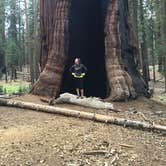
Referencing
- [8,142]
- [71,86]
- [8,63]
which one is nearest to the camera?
[8,142]

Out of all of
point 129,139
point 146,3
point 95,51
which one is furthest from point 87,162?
point 146,3

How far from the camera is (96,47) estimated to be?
1712 centimetres

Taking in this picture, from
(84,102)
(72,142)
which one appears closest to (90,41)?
(84,102)

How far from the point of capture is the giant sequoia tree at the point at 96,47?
1486 centimetres

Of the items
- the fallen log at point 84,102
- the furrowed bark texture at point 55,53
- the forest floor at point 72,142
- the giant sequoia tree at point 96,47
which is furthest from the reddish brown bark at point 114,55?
the forest floor at point 72,142

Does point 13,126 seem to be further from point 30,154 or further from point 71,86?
point 71,86

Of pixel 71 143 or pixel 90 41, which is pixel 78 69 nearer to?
pixel 90 41

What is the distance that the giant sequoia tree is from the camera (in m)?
14.9

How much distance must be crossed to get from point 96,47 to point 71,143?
8.65 metres

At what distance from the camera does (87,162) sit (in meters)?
7.97

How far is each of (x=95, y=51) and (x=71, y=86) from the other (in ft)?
6.32

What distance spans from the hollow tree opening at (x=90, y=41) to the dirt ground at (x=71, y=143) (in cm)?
543

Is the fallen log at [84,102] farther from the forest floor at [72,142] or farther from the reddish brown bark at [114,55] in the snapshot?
the reddish brown bark at [114,55]

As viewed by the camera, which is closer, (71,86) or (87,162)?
(87,162)
